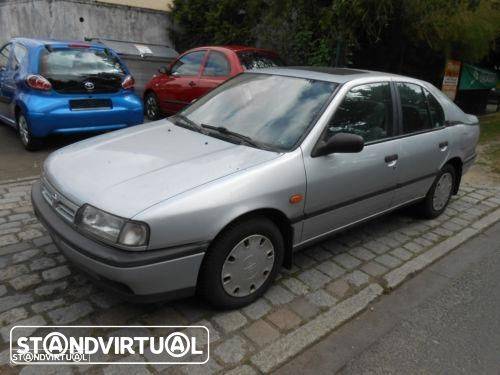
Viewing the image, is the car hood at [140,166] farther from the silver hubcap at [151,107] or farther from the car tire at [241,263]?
the silver hubcap at [151,107]

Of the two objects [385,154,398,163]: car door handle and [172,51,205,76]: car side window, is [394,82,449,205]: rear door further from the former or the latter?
[172,51,205,76]: car side window

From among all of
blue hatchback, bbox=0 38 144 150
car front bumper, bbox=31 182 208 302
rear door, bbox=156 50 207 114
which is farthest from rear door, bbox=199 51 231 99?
car front bumper, bbox=31 182 208 302

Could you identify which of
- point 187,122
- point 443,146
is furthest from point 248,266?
point 443,146

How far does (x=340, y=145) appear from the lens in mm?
3152

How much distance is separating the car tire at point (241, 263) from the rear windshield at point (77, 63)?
4536mm

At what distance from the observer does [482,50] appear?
10484mm

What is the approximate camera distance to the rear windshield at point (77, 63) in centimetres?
610

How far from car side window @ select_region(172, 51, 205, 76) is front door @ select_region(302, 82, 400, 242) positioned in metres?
4.71

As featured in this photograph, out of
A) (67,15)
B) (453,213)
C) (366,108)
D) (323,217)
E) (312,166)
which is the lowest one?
(453,213)

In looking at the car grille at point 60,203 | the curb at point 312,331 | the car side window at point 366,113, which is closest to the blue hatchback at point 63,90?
the car grille at point 60,203

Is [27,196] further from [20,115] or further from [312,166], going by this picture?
[312,166]

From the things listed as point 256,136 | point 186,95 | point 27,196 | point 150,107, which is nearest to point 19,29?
point 150,107

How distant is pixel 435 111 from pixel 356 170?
1.66m

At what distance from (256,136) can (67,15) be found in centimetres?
1087
